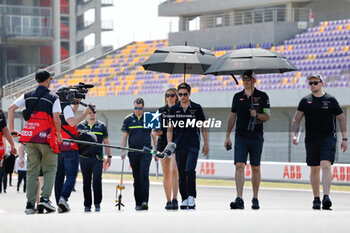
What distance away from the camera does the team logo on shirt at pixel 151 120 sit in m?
13.1

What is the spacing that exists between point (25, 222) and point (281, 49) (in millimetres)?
28495

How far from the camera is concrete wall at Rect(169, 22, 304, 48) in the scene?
36312 mm

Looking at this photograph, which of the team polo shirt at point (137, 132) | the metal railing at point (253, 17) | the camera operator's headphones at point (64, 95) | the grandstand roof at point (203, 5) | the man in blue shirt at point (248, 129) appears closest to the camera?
the camera operator's headphones at point (64, 95)

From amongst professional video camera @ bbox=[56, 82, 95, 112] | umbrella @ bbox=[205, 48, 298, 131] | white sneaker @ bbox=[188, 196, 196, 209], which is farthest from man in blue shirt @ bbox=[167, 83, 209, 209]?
professional video camera @ bbox=[56, 82, 95, 112]

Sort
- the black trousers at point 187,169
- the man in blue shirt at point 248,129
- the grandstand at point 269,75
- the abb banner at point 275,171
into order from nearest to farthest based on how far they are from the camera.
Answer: the man in blue shirt at point 248,129
the black trousers at point 187,169
the abb banner at point 275,171
the grandstand at point 269,75

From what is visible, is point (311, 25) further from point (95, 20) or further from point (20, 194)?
point (95, 20)

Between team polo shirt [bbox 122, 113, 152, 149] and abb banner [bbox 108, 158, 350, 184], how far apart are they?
34.4ft

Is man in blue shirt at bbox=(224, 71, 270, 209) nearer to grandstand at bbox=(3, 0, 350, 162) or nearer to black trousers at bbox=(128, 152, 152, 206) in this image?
black trousers at bbox=(128, 152, 152, 206)

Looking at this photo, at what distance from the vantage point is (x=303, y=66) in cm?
3216

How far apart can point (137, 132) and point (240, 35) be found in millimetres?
25240

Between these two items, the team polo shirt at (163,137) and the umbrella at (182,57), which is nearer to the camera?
the team polo shirt at (163,137)

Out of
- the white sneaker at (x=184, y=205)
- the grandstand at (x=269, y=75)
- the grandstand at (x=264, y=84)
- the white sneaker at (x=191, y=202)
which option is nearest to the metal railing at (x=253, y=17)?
the grandstand at (x=264, y=84)

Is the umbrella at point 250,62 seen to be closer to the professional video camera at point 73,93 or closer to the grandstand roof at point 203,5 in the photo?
the professional video camera at point 73,93

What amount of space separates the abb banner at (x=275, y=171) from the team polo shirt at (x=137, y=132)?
10496mm
